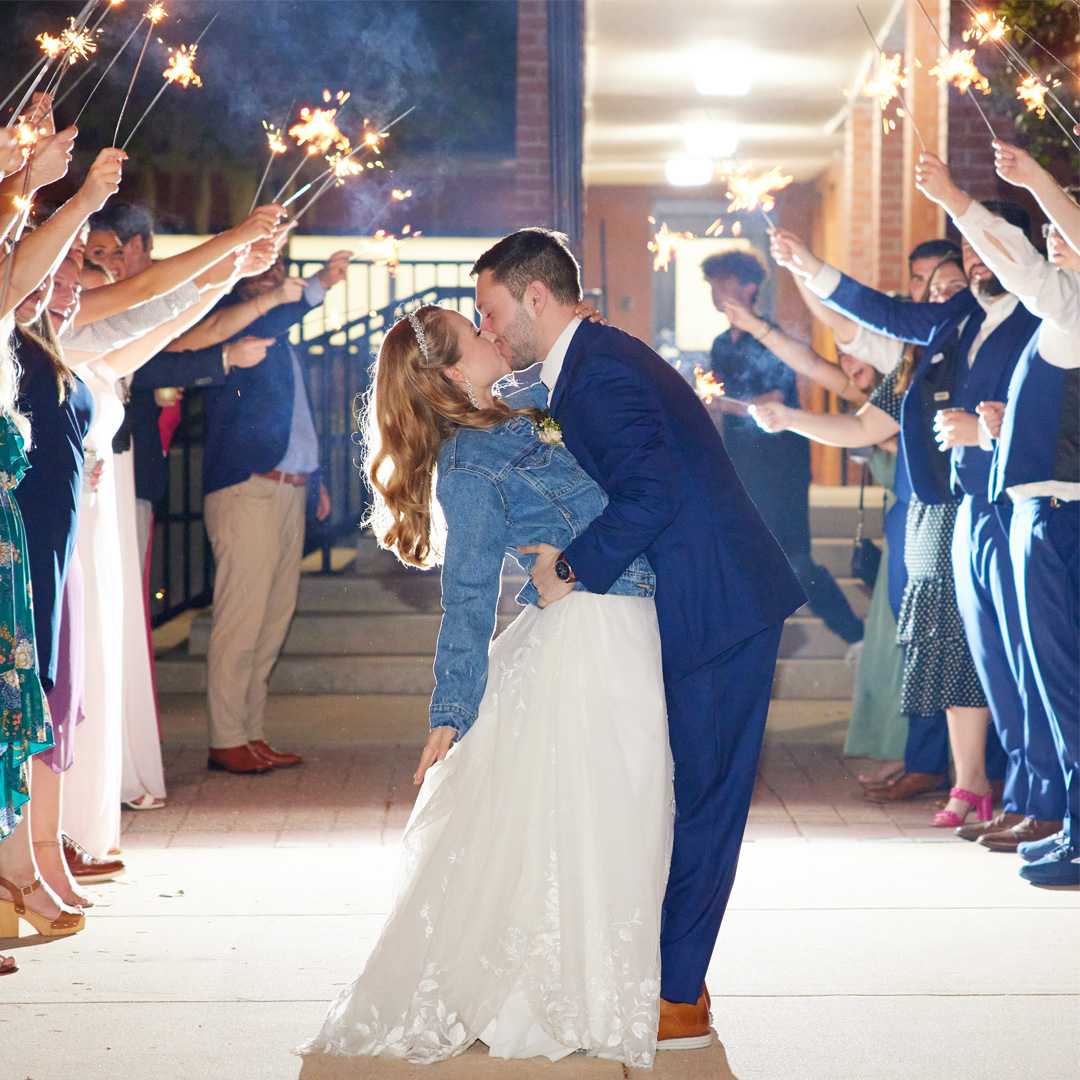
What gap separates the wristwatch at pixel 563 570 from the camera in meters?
2.56

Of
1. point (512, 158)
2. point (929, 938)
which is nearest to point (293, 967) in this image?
point (929, 938)

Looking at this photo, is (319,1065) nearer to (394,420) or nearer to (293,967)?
(293,967)

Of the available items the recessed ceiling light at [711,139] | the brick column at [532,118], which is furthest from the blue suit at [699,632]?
the recessed ceiling light at [711,139]

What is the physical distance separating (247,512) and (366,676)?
4.91 ft

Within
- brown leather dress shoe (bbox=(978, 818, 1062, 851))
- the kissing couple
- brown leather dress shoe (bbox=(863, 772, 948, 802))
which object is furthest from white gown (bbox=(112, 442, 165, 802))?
brown leather dress shoe (bbox=(978, 818, 1062, 851))

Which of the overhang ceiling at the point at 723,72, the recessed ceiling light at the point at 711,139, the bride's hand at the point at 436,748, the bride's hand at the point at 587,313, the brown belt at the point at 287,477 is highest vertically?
the overhang ceiling at the point at 723,72

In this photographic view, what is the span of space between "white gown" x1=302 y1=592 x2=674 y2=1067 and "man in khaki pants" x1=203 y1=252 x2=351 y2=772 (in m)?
2.71

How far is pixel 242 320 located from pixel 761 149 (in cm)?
982

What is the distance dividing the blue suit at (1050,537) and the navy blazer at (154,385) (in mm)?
2801

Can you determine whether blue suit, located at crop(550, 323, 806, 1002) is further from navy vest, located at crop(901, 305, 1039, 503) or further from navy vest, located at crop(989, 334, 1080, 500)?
navy vest, located at crop(901, 305, 1039, 503)

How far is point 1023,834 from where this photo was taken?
13.6 ft

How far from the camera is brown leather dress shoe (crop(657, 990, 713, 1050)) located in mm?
2656

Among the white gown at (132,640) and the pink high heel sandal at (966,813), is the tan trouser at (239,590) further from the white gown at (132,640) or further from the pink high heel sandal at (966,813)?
the pink high heel sandal at (966,813)

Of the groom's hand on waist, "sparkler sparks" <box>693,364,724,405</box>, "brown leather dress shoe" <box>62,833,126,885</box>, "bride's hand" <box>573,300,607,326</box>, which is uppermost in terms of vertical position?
"bride's hand" <box>573,300,607,326</box>
